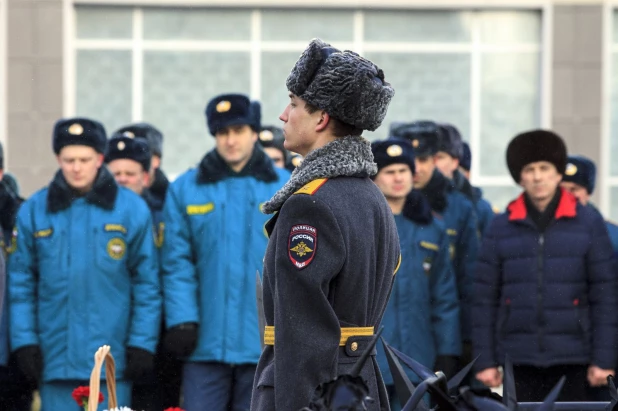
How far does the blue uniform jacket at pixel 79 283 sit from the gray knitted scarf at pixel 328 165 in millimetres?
3799

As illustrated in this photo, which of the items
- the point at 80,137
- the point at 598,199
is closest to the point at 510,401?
the point at 80,137

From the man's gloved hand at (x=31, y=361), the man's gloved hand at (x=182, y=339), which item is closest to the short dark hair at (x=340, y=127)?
the man's gloved hand at (x=182, y=339)

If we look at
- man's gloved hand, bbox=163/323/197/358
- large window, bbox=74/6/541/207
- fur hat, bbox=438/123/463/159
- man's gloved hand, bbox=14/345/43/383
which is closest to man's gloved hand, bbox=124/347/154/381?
man's gloved hand, bbox=163/323/197/358

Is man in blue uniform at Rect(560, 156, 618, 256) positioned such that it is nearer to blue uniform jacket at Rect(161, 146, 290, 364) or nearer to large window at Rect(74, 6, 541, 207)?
blue uniform jacket at Rect(161, 146, 290, 364)

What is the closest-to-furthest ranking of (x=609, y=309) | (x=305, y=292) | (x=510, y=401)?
(x=510, y=401) → (x=305, y=292) → (x=609, y=309)

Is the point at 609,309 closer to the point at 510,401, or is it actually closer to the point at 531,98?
the point at 510,401

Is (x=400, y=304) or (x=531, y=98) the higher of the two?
(x=531, y=98)

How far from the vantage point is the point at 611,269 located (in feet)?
22.0

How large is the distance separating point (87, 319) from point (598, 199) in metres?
6.90

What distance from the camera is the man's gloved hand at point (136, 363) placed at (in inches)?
266

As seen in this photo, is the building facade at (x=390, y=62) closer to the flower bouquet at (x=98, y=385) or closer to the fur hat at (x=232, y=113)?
the fur hat at (x=232, y=113)

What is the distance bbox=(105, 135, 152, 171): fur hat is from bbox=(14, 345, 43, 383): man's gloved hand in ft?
5.22

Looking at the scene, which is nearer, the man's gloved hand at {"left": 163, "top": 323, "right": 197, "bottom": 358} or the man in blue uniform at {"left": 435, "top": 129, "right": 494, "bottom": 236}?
the man's gloved hand at {"left": 163, "top": 323, "right": 197, "bottom": 358}

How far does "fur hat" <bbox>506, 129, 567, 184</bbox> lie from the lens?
695 cm
